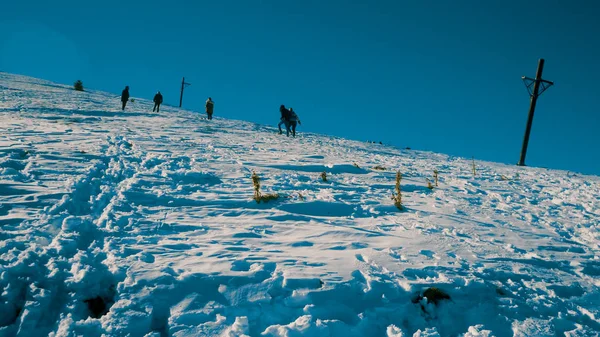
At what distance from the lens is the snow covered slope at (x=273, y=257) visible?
3.11 meters

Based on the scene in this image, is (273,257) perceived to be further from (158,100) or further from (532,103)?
(158,100)

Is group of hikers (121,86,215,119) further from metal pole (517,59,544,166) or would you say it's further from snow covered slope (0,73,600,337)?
metal pole (517,59,544,166)

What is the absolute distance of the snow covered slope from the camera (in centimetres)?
311

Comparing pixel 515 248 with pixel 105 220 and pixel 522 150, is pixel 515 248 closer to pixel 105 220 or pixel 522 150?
pixel 105 220

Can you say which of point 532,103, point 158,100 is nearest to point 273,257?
point 532,103

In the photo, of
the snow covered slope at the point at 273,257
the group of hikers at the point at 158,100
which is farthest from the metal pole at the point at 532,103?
the group of hikers at the point at 158,100

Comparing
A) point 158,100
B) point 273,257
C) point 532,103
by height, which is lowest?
point 273,257

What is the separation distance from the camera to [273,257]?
164 inches

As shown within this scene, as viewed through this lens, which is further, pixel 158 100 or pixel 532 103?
pixel 158 100

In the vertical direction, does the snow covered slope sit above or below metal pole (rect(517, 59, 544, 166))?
below

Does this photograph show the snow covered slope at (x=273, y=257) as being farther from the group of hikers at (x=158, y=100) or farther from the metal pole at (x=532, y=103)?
the group of hikers at (x=158, y=100)

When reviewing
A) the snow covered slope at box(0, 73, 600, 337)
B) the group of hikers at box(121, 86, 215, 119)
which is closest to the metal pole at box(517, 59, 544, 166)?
the snow covered slope at box(0, 73, 600, 337)

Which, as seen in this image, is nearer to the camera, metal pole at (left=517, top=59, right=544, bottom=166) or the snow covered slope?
the snow covered slope

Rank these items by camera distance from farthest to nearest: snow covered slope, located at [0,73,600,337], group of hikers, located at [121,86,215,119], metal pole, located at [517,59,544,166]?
1. group of hikers, located at [121,86,215,119]
2. metal pole, located at [517,59,544,166]
3. snow covered slope, located at [0,73,600,337]
